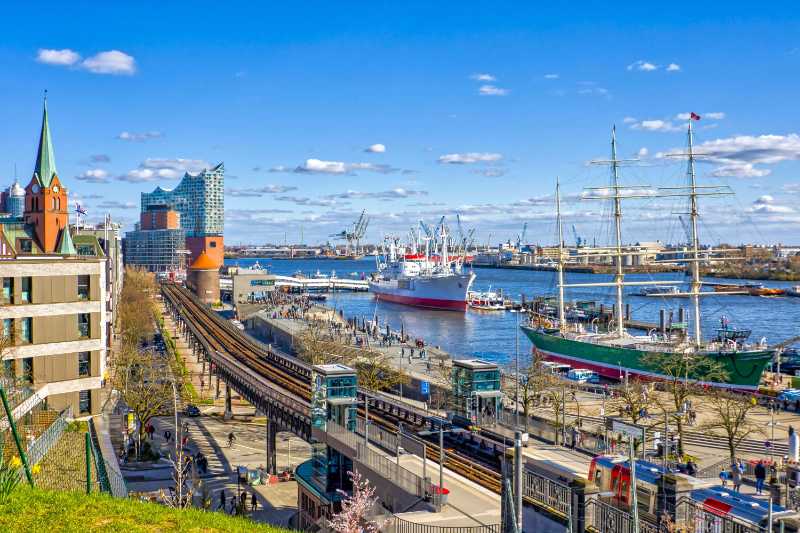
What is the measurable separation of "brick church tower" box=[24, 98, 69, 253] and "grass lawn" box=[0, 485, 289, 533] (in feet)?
166

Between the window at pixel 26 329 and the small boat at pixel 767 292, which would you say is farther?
the small boat at pixel 767 292

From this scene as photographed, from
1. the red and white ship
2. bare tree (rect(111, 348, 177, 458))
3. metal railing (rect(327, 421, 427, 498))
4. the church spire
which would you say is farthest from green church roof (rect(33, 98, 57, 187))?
the red and white ship

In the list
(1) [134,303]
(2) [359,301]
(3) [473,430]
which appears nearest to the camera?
(3) [473,430]

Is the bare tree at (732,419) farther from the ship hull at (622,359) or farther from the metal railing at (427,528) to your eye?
the metal railing at (427,528)

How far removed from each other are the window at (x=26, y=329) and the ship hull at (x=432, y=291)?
10219 centimetres

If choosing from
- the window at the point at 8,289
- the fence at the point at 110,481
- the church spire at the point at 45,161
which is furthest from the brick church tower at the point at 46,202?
the fence at the point at 110,481

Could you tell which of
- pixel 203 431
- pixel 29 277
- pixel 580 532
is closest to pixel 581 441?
pixel 580 532

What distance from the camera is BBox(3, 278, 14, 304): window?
2872 centimetres

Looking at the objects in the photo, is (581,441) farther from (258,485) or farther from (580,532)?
(580,532)

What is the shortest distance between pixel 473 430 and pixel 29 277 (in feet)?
58.7

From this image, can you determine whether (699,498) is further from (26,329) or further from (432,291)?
(432,291)

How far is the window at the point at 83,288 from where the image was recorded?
3114 cm

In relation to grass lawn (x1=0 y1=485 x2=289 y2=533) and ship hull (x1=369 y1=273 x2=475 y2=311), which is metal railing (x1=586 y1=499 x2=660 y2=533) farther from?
ship hull (x1=369 y1=273 x2=475 y2=311)

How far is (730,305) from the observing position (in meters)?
138
